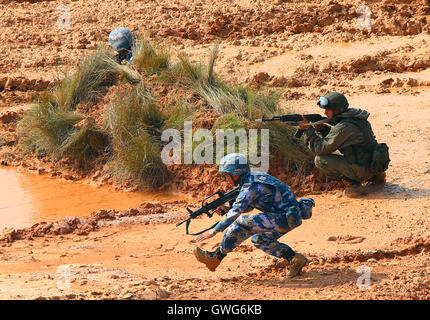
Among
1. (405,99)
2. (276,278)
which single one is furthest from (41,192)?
(405,99)

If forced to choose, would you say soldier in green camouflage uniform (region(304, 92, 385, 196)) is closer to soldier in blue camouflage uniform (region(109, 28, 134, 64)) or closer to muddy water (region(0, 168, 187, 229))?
muddy water (region(0, 168, 187, 229))

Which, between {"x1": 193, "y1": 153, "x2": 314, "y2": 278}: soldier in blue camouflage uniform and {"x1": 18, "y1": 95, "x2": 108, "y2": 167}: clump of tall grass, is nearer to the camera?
{"x1": 193, "y1": 153, "x2": 314, "y2": 278}: soldier in blue camouflage uniform

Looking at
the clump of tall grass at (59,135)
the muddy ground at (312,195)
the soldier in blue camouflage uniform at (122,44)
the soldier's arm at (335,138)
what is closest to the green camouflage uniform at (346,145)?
the soldier's arm at (335,138)

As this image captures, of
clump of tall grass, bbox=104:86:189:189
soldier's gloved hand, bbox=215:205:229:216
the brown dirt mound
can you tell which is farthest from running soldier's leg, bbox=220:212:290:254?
clump of tall grass, bbox=104:86:189:189

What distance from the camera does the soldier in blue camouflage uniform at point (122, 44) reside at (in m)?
10.8

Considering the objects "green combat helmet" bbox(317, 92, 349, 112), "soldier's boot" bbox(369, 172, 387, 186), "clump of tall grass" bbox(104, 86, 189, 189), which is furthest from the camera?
"clump of tall grass" bbox(104, 86, 189, 189)

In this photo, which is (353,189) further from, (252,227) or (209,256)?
(209,256)

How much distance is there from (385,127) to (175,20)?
20.7 ft

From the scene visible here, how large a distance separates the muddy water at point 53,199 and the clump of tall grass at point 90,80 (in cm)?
132

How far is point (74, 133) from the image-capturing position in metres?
9.66

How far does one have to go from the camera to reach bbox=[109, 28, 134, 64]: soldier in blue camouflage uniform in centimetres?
1084

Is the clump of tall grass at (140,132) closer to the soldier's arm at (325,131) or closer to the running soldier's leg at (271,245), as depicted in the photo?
the soldier's arm at (325,131)

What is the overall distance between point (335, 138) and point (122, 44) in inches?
183

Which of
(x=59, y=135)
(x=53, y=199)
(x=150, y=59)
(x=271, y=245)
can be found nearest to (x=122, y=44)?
(x=150, y=59)
